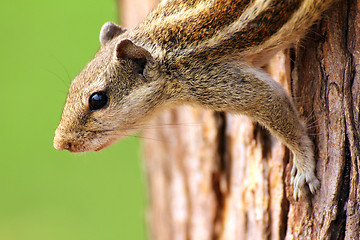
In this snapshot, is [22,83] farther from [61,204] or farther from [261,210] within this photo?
[261,210]

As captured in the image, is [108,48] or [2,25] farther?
[2,25]

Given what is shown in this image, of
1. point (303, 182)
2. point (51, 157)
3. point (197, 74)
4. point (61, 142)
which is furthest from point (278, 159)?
point (51, 157)

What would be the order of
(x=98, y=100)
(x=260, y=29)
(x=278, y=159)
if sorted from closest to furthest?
(x=260, y=29) → (x=98, y=100) → (x=278, y=159)

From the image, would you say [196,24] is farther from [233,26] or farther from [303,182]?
[303,182]

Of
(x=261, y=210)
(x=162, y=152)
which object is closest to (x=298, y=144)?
(x=261, y=210)

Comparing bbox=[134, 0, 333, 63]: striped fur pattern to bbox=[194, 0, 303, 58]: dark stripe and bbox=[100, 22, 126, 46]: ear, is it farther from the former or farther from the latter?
bbox=[100, 22, 126, 46]: ear

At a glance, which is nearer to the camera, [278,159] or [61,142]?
[61,142]

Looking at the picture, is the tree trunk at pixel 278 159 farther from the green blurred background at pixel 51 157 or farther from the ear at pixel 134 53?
the green blurred background at pixel 51 157
